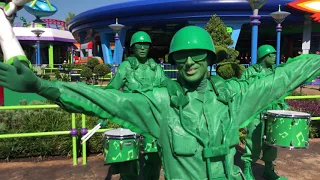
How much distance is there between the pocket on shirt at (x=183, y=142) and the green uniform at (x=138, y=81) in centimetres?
210

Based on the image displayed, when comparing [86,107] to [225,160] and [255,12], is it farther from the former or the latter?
[255,12]

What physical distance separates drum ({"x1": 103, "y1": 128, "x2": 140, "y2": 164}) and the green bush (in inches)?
96.4

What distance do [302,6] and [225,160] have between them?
18.5 meters

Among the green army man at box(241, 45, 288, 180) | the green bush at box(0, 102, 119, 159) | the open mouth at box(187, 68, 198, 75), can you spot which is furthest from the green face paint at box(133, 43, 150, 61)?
the open mouth at box(187, 68, 198, 75)

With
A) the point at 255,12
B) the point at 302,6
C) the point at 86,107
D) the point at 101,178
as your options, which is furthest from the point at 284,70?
the point at 302,6

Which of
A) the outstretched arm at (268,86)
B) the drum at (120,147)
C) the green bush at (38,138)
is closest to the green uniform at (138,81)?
the drum at (120,147)

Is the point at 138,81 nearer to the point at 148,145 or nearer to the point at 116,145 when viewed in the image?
the point at 148,145

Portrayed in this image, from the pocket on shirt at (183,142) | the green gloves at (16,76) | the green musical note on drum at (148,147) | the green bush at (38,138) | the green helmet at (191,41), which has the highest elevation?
the green helmet at (191,41)

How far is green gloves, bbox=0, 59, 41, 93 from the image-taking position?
1.17 m

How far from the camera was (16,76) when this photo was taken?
3.91 ft

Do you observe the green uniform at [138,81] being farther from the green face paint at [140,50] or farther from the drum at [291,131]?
the drum at [291,131]

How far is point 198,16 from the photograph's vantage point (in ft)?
58.3

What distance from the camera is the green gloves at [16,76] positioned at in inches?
46.2

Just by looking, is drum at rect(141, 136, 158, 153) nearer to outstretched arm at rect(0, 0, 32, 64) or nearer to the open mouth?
outstretched arm at rect(0, 0, 32, 64)
